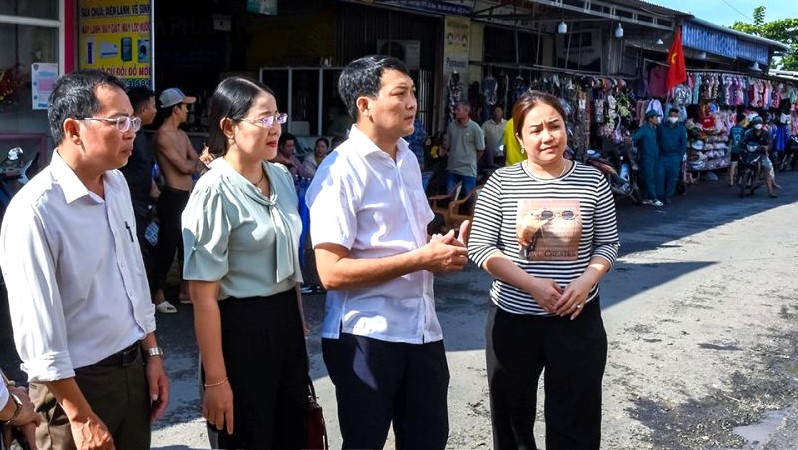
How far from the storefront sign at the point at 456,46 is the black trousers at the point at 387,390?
10537mm

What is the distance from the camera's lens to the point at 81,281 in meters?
2.29

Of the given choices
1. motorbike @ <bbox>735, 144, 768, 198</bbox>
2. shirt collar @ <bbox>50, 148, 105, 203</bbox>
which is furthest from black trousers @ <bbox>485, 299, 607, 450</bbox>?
motorbike @ <bbox>735, 144, 768, 198</bbox>

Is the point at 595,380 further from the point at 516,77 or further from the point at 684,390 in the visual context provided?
the point at 516,77

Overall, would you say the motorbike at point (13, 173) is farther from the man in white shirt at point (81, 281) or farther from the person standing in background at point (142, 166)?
the man in white shirt at point (81, 281)

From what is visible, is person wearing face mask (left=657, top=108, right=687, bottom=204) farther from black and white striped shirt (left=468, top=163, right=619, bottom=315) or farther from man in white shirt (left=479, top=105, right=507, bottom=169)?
black and white striped shirt (left=468, top=163, right=619, bottom=315)

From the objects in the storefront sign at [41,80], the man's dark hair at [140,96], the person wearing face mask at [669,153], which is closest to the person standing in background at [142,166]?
the man's dark hair at [140,96]

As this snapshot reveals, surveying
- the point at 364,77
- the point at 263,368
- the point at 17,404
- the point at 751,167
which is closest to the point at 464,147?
the point at 751,167

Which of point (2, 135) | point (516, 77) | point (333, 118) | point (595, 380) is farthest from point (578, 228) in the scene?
point (516, 77)

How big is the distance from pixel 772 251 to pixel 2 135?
338 inches

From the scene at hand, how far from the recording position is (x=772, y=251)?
10094mm

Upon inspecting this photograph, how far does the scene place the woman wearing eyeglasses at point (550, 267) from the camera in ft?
10.3

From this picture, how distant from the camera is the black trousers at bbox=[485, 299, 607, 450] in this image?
3180 mm

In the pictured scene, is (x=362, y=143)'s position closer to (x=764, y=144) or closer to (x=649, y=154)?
(x=649, y=154)

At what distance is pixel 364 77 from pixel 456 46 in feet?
35.2
